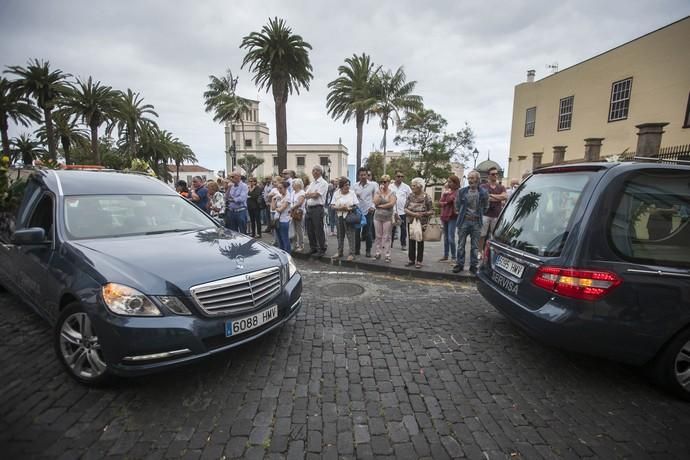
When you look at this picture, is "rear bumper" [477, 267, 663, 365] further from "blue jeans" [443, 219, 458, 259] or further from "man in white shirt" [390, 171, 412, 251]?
"man in white shirt" [390, 171, 412, 251]

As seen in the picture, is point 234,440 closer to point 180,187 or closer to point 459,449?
point 459,449

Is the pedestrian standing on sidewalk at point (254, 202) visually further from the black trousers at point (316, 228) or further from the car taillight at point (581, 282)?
the car taillight at point (581, 282)

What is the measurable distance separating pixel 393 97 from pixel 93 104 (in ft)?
87.5

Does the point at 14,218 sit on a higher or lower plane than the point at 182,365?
higher

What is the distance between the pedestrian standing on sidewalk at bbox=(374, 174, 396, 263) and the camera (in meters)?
6.73

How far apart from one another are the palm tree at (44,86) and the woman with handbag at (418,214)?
1249 inches

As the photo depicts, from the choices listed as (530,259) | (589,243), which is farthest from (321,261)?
(589,243)

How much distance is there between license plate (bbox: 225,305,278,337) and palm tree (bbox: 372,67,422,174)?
2909 centimetres

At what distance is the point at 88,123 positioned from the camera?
1137 inches

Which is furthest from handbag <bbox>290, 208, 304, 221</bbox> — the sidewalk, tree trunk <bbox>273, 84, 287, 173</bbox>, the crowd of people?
tree trunk <bbox>273, 84, 287, 173</bbox>

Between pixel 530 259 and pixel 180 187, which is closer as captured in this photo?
pixel 530 259

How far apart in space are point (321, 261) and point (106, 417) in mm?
5379

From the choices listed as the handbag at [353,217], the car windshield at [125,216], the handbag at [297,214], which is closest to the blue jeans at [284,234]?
the handbag at [297,214]

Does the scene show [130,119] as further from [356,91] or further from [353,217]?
[353,217]
